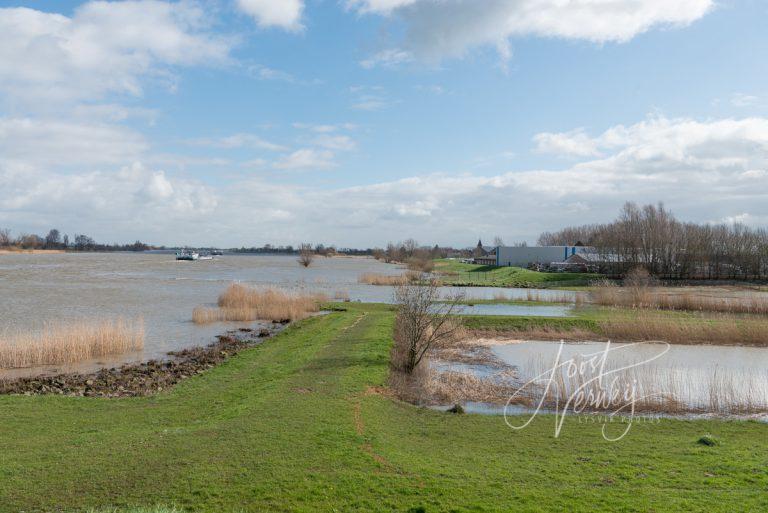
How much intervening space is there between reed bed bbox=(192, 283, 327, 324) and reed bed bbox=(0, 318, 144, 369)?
8.56 meters

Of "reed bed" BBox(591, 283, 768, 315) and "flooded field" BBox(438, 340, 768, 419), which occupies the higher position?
"reed bed" BBox(591, 283, 768, 315)

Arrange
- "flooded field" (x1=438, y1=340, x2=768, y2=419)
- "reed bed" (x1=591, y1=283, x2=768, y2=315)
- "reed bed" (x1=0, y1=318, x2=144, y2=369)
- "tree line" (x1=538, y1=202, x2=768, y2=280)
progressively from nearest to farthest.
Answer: "flooded field" (x1=438, y1=340, x2=768, y2=419) → "reed bed" (x1=0, y1=318, x2=144, y2=369) → "reed bed" (x1=591, y1=283, x2=768, y2=315) → "tree line" (x1=538, y1=202, x2=768, y2=280)

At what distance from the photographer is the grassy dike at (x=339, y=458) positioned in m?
7.43

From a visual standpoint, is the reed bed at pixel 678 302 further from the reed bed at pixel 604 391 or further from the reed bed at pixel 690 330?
the reed bed at pixel 604 391

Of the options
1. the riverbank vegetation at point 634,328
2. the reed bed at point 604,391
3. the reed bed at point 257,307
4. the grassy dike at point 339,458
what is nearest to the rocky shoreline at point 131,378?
the grassy dike at point 339,458

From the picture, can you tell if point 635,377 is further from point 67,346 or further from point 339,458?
point 67,346

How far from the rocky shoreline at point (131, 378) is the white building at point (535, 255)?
271 ft

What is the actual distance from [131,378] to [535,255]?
91.7m

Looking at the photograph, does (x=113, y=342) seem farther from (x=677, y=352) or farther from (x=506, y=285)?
(x=506, y=285)

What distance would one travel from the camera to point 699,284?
67250mm

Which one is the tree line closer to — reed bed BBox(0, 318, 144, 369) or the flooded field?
the flooded field

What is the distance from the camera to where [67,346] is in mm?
20688

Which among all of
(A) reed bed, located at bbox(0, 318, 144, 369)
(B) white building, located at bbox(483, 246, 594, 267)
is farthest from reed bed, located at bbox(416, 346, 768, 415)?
(B) white building, located at bbox(483, 246, 594, 267)

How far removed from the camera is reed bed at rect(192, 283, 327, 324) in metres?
33.2
